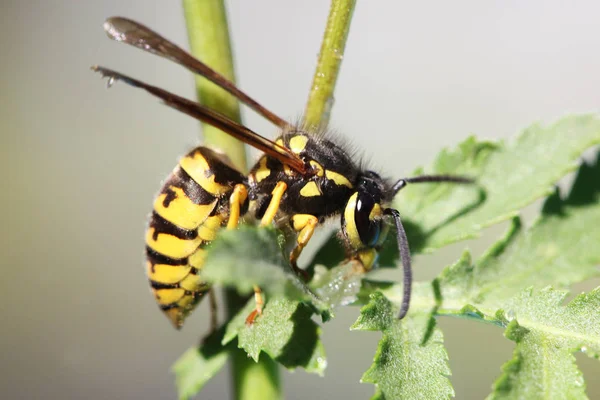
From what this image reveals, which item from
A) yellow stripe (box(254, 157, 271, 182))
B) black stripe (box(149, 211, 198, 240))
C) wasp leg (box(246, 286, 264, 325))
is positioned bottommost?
wasp leg (box(246, 286, 264, 325))

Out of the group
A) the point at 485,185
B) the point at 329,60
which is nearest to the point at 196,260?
the point at 329,60

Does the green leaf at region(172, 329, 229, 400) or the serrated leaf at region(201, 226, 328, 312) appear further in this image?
the green leaf at region(172, 329, 229, 400)

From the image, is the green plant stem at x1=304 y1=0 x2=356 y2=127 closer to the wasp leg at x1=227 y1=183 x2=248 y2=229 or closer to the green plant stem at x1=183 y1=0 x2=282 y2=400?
the green plant stem at x1=183 y1=0 x2=282 y2=400

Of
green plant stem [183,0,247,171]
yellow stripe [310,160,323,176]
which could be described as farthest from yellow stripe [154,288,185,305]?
yellow stripe [310,160,323,176]

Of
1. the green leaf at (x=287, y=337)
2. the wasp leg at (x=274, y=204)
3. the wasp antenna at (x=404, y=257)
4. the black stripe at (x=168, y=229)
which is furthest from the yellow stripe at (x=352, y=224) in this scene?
the black stripe at (x=168, y=229)

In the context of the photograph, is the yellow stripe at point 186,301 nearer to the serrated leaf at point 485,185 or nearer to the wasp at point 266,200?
the wasp at point 266,200
